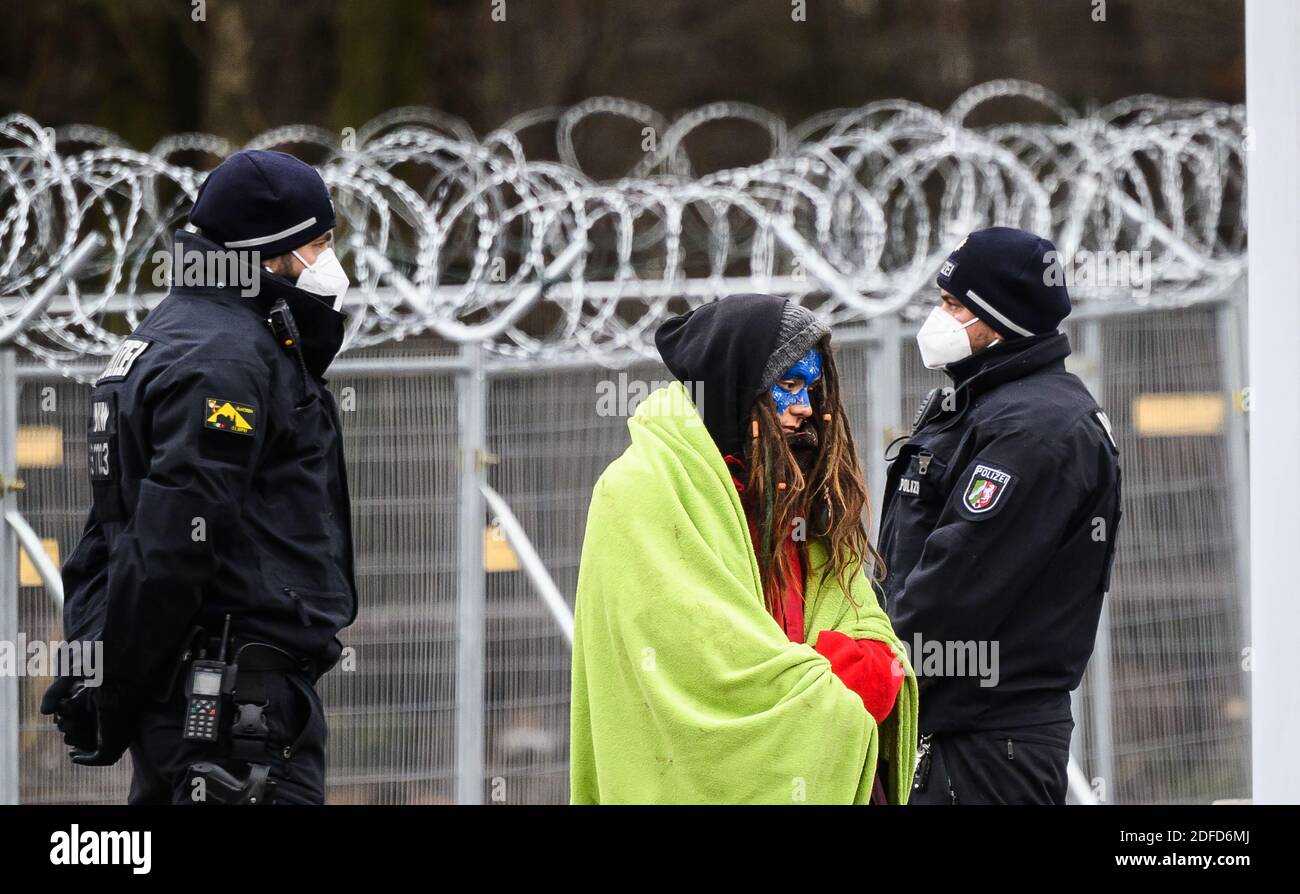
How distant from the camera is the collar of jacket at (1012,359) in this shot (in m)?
4.54

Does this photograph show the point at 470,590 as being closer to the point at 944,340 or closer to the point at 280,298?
the point at 944,340

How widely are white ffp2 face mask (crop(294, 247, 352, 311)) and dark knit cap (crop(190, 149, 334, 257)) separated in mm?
61

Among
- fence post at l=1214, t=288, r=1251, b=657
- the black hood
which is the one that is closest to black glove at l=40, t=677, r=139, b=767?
the black hood

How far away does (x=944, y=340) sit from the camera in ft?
15.3

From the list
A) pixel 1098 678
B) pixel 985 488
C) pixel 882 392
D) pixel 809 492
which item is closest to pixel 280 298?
pixel 809 492

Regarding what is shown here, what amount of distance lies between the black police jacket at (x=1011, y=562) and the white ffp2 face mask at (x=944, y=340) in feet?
0.67

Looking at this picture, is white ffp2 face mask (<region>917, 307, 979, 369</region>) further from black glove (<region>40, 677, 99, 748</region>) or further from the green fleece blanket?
black glove (<region>40, 677, 99, 748</region>)

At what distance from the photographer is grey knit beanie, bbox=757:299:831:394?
352 cm

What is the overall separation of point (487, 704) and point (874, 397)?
169cm

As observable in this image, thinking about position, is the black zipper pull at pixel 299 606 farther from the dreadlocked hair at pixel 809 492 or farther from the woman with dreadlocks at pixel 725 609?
the dreadlocked hair at pixel 809 492

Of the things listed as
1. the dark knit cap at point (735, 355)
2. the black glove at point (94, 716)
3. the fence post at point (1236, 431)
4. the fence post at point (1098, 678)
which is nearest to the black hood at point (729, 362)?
the dark knit cap at point (735, 355)

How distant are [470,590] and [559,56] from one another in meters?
13.4
